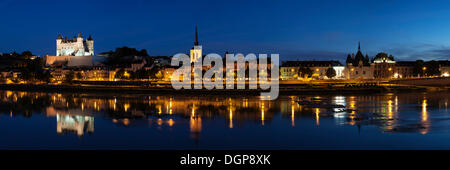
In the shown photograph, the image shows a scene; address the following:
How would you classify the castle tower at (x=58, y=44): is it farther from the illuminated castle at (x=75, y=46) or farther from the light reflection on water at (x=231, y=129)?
the light reflection on water at (x=231, y=129)

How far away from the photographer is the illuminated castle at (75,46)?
106312 mm

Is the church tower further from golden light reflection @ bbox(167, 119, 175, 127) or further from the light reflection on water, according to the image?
golden light reflection @ bbox(167, 119, 175, 127)

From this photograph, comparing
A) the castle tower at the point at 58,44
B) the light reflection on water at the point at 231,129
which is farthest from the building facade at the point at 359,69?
the castle tower at the point at 58,44

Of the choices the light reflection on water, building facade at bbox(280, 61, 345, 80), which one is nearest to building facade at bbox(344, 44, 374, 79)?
building facade at bbox(280, 61, 345, 80)

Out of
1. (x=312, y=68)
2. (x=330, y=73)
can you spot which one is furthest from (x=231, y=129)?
(x=312, y=68)

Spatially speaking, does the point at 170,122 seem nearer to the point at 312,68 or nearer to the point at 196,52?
the point at 312,68

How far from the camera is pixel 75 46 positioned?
4215 inches

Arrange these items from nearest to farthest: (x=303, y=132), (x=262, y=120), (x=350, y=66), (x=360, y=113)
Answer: (x=303, y=132)
(x=262, y=120)
(x=360, y=113)
(x=350, y=66)

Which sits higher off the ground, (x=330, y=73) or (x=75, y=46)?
(x=75, y=46)

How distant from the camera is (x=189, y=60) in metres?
89.7
